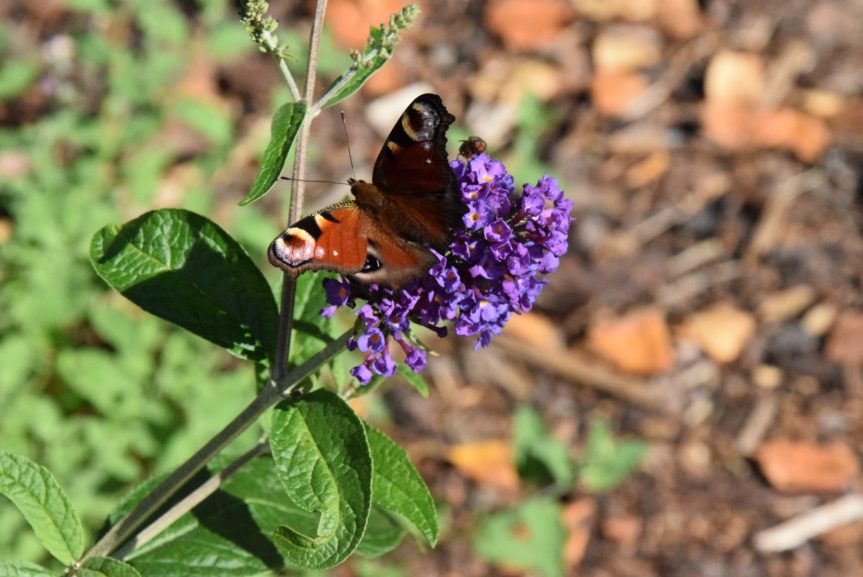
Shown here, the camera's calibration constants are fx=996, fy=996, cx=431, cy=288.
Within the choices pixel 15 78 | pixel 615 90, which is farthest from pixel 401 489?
pixel 615 90

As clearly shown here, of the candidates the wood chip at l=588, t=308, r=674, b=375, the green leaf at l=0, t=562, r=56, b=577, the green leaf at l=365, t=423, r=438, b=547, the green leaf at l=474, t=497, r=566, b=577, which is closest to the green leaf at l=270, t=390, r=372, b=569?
the green leaf at l=365, t=423, r=438, b=547

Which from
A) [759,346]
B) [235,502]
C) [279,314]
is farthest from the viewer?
[759,346]

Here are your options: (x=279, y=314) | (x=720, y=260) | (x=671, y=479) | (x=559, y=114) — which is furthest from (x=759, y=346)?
(x=279, y=314)

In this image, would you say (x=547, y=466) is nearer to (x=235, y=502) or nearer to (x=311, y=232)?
(x=235, y=502)

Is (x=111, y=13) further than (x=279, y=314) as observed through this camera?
Yes

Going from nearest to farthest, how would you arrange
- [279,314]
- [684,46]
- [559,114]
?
[279,314], [559,114], [684,46]

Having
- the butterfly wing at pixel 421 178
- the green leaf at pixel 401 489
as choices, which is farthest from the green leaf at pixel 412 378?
the butterfly wing at pixel 421 178

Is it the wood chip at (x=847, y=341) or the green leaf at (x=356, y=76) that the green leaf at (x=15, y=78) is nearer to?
the green leaf at (x=356, y=76)
